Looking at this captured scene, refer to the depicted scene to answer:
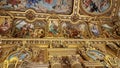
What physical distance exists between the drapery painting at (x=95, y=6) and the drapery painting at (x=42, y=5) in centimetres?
89

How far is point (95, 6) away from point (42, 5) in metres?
3.23

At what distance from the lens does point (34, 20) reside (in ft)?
37.9

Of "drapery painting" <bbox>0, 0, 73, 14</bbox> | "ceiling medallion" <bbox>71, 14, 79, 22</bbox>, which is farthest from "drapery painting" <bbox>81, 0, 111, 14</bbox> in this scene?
"drapery painting" <bbox>0, 0, 73, 14</bbox>

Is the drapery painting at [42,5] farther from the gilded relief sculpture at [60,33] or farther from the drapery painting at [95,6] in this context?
the drapery painting at [95,6]

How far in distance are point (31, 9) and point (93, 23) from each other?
3801mm

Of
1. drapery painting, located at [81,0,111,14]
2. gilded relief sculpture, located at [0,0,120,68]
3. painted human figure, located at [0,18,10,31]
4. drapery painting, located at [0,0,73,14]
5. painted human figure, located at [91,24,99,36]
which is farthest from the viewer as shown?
drapery painting, located at [81,0,111,14]

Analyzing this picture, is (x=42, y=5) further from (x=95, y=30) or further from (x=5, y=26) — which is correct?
(x=95, y=30)

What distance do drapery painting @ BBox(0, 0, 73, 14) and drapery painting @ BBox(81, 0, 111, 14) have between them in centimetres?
89

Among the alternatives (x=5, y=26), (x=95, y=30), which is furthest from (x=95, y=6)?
(x=5, y=26)

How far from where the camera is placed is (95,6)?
40.2 ft

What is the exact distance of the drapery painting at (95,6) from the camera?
39.7ft

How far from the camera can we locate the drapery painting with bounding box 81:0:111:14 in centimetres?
1211

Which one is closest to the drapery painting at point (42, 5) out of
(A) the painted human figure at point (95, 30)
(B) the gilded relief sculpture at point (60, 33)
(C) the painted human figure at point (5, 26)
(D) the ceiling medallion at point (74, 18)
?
(B) the gilded relief sculpture at point (60, 33)

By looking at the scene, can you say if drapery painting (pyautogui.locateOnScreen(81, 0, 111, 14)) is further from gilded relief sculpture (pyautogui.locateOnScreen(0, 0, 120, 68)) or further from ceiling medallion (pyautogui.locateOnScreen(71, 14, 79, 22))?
ceiling medallion (pyautogui.locateOnScreen(71, 14, 79, 22))
